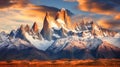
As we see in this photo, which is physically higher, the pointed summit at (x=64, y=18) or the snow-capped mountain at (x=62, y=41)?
the pointed summit at (x=64, y=18)

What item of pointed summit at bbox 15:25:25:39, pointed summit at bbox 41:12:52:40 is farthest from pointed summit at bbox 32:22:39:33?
pointed summit at bbox 15:25:25:39

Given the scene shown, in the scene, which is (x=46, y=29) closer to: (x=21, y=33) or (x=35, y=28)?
(x=35, y=28)

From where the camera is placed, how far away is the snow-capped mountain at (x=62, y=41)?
21.6 meters

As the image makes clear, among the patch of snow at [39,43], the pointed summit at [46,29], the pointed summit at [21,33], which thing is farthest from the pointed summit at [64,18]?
the pointed summit at [21,33]

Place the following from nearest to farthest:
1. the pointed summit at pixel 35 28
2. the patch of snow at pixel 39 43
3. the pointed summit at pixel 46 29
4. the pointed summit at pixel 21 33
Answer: the pointed summit at pixel 21 33
the pointed summit at pixel 35 28
the patch of snow at pixel 39 43
the pointed summit at pixel 46 29

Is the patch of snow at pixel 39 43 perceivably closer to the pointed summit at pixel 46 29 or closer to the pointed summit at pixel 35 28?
the pointed summit at pixel 46 29

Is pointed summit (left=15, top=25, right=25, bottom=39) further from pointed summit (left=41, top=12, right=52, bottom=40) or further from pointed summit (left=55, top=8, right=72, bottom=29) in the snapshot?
pointed summit (left=55, top=8, right=72, bottom=29)

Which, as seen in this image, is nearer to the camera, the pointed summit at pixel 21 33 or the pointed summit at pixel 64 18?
the pointed summit at pixel 21 33

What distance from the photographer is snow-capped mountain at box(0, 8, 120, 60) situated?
21.6m

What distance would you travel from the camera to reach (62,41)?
21.7 metres

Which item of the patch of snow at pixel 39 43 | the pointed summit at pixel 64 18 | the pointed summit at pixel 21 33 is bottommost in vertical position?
the patch of snow at pixel 39 43

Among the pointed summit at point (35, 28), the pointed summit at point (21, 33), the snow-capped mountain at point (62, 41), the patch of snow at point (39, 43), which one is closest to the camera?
the pointed summit at point (21, 33)

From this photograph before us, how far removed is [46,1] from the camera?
22.0 meters

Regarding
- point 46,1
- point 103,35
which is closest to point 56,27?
point 46,1
